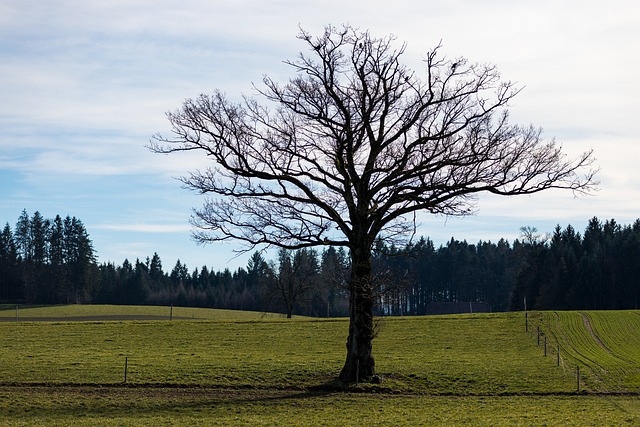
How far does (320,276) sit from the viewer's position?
354 ft

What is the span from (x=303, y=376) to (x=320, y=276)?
74.9 metres

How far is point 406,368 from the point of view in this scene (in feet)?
115

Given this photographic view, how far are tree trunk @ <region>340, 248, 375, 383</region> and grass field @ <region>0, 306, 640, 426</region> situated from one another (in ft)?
2.74

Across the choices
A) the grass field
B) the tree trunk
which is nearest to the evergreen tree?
the grass field

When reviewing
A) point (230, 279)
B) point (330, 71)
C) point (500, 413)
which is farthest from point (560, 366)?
point (230, 279)

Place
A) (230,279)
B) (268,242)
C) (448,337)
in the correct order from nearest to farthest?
1. (268,242)
2. (448,337)
3. (230,279)

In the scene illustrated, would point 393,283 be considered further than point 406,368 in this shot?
No

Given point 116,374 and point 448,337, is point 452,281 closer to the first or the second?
point 448,337

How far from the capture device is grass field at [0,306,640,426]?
79.7 feet

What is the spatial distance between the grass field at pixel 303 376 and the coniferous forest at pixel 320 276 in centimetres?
2883

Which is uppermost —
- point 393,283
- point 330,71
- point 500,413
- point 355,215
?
point 330,71

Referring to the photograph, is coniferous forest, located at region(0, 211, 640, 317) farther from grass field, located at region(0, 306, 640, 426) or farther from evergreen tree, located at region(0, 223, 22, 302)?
grass field, located at region(0, 306, 640, 426)

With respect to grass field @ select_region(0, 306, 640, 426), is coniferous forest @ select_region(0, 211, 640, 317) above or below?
above

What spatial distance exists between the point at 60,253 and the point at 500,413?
124m
